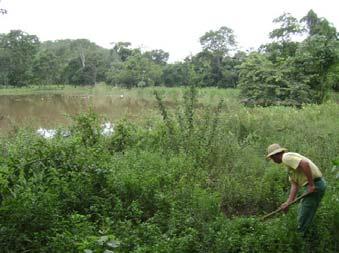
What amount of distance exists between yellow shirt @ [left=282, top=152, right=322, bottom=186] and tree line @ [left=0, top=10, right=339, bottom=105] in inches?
139

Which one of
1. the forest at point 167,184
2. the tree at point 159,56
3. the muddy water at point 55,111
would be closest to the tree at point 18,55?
the tree at point 159,56

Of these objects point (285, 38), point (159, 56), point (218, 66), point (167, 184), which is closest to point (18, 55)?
point (159, 56)

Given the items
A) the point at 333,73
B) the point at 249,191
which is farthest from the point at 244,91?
the point at 249,191

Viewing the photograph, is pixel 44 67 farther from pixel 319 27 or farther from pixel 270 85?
pixel 270 85

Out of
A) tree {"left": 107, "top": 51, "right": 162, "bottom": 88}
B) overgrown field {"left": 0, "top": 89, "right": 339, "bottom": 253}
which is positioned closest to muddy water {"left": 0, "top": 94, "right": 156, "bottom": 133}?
overgrown field {"left": 0, "top": 89, "right": 339, "bottom": 253}

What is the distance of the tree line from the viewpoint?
1811 cm

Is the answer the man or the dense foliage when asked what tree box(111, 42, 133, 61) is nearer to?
the dense foliage

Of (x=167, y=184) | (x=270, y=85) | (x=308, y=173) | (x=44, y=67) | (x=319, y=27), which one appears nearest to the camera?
(x=308, y=173)

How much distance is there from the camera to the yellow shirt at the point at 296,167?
4.38m

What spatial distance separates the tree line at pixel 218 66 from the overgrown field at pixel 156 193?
1841 millimetres

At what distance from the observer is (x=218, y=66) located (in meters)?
35.2

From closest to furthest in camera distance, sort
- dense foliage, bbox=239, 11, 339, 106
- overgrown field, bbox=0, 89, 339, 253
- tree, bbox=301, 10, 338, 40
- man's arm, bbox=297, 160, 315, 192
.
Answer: overgrown field, bbox=0, 89, 339, 253, man's arm, bbox=297, 160, 315, 192, dense foliage, bbox=239, 11, 339, 106, tree, bbox=301, 10, 338, 40

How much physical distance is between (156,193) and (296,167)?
214cm

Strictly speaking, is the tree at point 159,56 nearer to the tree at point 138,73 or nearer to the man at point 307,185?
the tree at point 138,73
